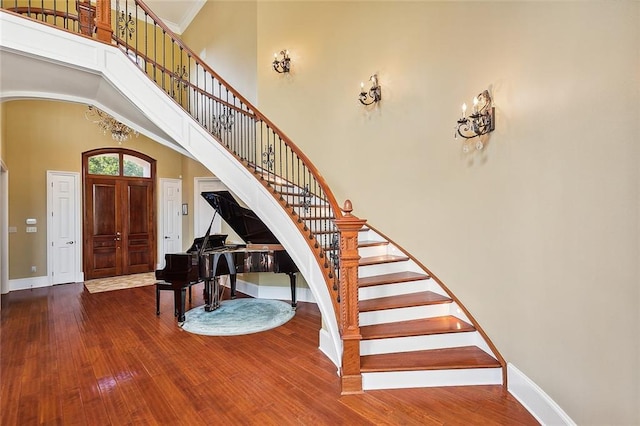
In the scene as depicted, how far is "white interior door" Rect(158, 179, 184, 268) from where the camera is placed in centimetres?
759

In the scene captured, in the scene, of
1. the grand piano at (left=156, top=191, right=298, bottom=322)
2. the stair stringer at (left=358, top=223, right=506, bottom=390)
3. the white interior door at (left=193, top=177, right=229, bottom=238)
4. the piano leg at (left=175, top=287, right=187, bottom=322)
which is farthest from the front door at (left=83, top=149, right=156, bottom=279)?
the stair stringer at (left=358, top=223, right=506, bottom=390)

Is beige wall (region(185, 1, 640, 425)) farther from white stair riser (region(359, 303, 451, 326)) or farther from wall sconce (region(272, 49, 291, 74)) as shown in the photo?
wall sconce (region(272, 49, 291, 74))

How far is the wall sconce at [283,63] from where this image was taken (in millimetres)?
5090

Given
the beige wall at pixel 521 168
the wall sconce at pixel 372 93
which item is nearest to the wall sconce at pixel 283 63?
the beige wall at pixel 521 168

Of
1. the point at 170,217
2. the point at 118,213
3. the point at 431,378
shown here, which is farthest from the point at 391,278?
the point at 118,213

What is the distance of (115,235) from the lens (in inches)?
275

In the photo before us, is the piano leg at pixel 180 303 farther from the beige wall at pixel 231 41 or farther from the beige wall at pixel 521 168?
the beige wall at pixel 231 41

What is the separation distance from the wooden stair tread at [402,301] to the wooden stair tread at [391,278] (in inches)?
6.5

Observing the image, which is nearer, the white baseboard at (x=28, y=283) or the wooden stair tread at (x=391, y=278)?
the wooden stair tread at (x=391, y=278)

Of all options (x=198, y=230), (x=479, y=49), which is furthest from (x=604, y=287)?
(x=198, y=230)

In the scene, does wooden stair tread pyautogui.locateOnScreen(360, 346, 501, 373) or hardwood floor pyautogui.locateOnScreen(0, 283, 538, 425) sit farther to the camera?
wooden stair tread pyautogui.locateOnScreen(360, 346, 501, 373)

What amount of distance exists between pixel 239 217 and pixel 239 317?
138cm

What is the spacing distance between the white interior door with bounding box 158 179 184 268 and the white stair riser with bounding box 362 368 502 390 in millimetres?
6658

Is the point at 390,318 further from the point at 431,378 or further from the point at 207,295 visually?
the point at 207,295
